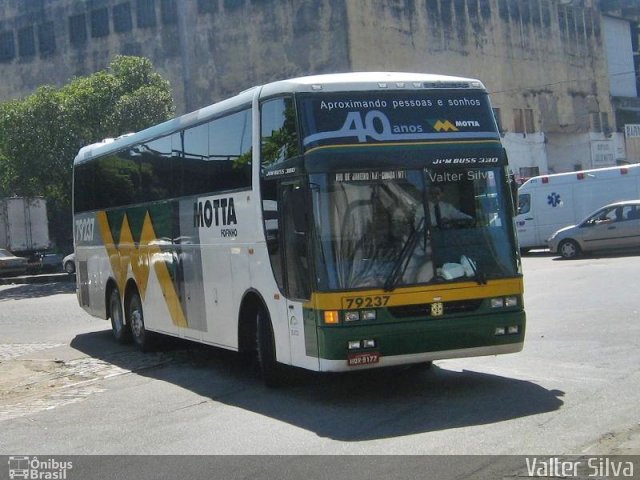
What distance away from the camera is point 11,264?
39000 millimetres

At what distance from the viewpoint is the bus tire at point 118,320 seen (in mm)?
16875

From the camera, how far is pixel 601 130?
66188 mm

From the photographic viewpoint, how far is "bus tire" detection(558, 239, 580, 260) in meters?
28.6

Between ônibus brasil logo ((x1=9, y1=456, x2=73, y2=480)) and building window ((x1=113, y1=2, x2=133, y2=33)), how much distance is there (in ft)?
164

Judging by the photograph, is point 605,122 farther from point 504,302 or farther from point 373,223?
point 373,223

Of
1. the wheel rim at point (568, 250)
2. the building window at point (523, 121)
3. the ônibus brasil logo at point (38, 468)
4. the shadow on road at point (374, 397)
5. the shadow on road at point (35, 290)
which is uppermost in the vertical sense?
the building window at point (523, 121)

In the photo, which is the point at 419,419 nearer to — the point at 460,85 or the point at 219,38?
the point at 460,85

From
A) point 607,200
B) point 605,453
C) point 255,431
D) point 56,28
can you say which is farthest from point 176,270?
point 56,28

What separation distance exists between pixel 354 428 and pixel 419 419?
63cm

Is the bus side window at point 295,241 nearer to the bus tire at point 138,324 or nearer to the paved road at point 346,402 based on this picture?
the paved road at point 346,402

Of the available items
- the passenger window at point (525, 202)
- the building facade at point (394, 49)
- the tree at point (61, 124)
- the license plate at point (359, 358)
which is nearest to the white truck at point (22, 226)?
the tree at point (61, 124)

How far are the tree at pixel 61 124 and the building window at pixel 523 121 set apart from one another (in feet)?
91.5

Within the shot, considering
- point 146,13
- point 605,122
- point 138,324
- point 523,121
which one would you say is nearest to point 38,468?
point 138,324

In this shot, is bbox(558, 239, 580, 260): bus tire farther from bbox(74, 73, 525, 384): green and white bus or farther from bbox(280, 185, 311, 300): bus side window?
bbox(280, 185, 311, 300): bus side window
